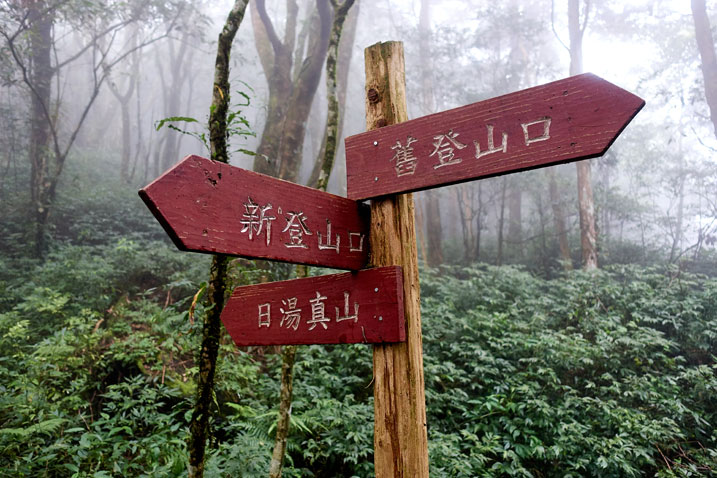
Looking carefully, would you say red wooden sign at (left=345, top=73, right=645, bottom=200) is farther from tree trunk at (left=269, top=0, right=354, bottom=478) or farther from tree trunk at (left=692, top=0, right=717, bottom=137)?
tree trunk at (left=692, top=0, right=717, bottom=137)

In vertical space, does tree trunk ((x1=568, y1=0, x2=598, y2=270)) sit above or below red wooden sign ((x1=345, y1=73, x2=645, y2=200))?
above

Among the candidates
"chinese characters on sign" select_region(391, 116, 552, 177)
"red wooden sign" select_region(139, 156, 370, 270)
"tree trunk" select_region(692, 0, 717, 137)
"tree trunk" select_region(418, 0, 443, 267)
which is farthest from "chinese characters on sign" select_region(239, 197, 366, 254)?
"tree trunk" select_region(692, 0, 717, 137)

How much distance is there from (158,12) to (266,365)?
10.7 m

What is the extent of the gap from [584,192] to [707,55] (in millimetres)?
4084

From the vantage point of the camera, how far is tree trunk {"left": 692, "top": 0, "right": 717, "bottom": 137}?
9820mm

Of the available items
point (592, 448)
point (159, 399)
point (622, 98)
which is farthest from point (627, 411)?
point (159, 399)

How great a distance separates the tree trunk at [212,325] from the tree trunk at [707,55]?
11.5 meters

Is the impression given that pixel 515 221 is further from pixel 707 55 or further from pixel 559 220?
pixel 707 55

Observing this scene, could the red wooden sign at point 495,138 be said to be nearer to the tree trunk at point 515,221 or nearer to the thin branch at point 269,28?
the thin branch at point 269,28

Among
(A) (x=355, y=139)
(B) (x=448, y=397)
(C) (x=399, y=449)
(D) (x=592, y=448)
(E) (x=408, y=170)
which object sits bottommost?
(D) (x=592, y=448)

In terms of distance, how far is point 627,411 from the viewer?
12.5 ft

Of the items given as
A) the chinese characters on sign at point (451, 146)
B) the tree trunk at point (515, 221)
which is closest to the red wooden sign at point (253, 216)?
the chinese characters on sign at point (451, 146)

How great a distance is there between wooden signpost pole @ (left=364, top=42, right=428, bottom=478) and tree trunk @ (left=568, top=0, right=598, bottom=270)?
881cm

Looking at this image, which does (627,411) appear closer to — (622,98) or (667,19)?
(622,98)
